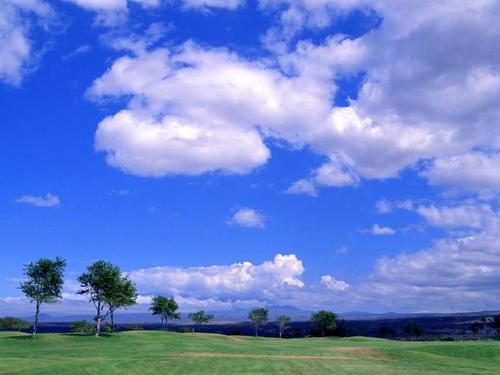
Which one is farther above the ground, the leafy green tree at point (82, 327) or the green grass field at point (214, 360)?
the leafy green tree at point (82, 327)

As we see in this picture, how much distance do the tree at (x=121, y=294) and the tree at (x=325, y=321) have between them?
6977 cm

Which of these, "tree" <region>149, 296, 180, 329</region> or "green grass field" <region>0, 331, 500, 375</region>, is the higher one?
"tree" <region>149, 296, 180, 329</region>

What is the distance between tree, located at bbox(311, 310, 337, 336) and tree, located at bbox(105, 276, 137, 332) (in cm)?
6977

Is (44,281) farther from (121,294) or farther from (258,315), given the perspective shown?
(258,315)

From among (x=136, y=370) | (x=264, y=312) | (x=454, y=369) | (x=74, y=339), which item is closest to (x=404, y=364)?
(x=454, y=369)

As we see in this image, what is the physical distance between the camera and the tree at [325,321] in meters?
151

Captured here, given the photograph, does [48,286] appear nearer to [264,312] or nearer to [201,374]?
[201,374]

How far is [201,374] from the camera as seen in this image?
40188 millimetres

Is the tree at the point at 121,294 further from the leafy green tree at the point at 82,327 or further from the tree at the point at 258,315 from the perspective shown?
the tree at the point at 258,315

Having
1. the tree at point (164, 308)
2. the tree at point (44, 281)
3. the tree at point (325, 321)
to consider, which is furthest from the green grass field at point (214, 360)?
the tree at point (325, 321)

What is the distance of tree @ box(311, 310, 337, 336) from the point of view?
497 ft

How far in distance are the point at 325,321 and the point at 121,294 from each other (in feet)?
243

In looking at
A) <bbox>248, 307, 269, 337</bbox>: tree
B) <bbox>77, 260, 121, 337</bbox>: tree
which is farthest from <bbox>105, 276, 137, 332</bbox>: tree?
<bbox>248, 307, 269, 337</bbox>: tree

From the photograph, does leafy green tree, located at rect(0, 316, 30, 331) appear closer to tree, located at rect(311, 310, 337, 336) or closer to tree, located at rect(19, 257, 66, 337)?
tree, located at rect(19, 257, 66, 337)
